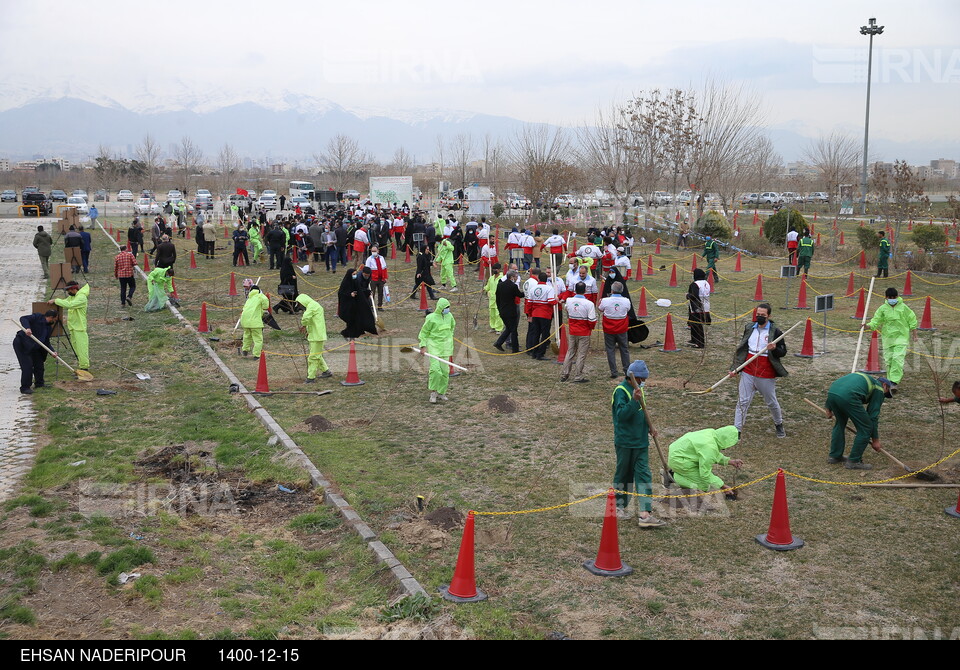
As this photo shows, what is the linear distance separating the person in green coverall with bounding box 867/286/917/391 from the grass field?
51cm

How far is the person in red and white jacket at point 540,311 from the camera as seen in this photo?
14938 millimetres

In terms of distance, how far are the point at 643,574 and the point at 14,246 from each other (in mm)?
38247

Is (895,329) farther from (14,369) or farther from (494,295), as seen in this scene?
(14,369)

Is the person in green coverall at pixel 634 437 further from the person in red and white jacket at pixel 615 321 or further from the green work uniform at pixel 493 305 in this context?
the green work uniform at pixel 493 305

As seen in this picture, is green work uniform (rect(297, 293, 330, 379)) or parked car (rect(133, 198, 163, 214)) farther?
parked car (rect(133, 198, 163, 214))

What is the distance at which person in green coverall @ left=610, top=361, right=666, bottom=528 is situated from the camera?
7.63 metres

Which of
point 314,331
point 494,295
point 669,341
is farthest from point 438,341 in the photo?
point 669,341

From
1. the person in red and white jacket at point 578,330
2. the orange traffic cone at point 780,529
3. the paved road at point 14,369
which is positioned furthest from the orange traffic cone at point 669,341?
the paved road at point 14,369

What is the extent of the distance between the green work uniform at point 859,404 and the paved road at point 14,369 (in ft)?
30.6

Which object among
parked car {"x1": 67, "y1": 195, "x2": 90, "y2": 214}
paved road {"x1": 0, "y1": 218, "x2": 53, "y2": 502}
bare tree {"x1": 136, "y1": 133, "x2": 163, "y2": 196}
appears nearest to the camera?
paved road {"x1": 0, "y1": 218, "x2": 53, "y2": 502}

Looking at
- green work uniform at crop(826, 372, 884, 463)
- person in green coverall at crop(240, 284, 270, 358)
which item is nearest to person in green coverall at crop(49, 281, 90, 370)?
person in green coverall at crop(240, 284, 270, 358)

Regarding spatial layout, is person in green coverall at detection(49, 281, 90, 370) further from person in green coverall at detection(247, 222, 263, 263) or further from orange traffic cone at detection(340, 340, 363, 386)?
person in green coverall at detection(247, 222, 263, 263)

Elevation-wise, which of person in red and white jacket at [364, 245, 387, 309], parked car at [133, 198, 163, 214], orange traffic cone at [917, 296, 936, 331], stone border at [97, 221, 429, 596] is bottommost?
stone border at [97, 221, 429, 596]
